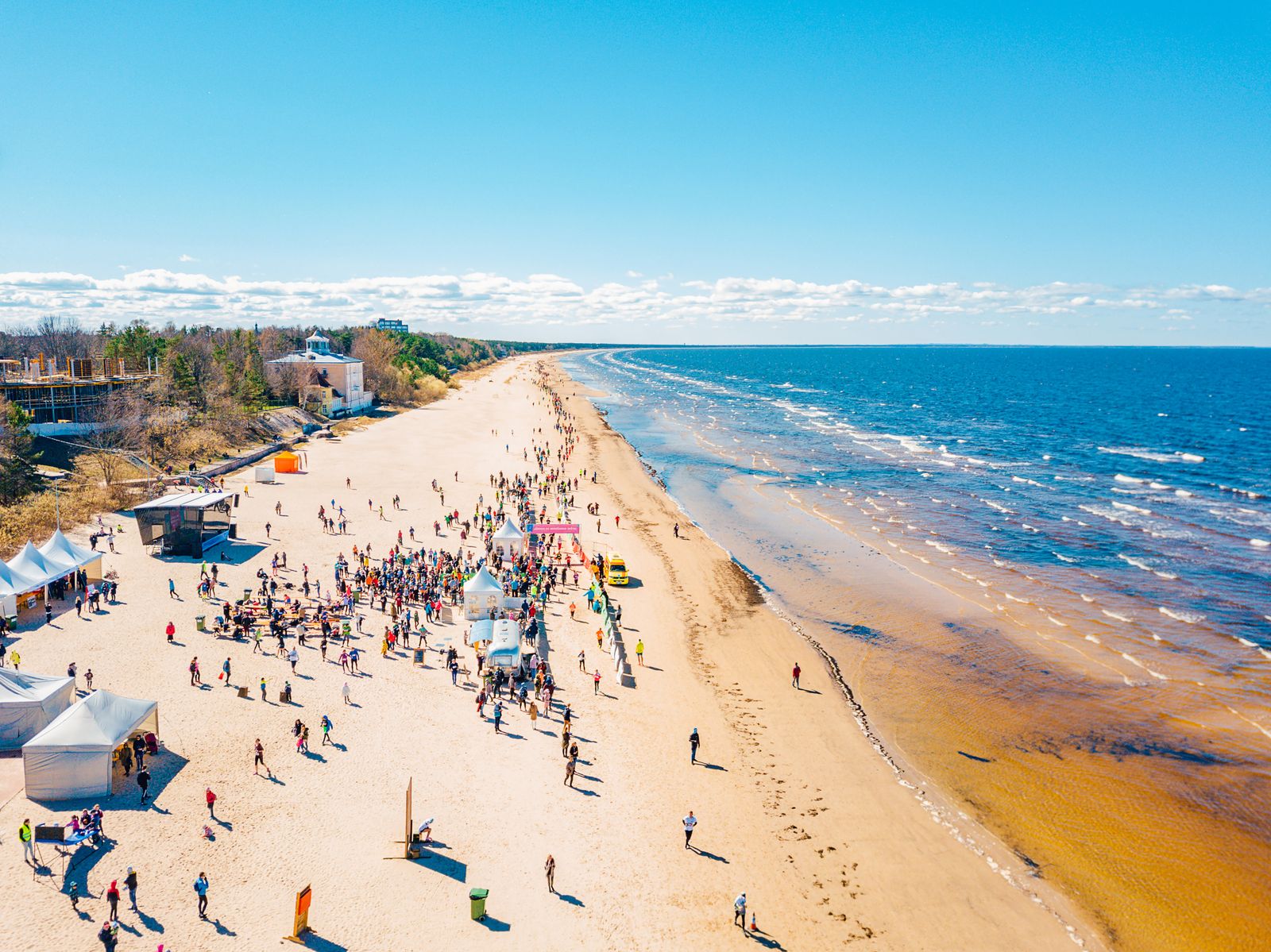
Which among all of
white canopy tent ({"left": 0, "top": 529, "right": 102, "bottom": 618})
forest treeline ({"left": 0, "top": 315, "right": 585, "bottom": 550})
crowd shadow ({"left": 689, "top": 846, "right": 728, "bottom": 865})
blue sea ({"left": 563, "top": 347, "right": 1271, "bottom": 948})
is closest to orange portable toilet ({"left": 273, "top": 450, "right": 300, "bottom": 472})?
forest treeline ({"left": 0, "top": 315, "right": 585, "bottom": 550})

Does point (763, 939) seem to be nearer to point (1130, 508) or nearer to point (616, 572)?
point (616, 572)

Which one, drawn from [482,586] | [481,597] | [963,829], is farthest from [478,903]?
[482,586]

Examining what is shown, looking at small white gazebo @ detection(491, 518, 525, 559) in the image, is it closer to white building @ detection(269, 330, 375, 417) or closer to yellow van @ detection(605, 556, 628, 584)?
yellow van @ detection(605, 556, 628, 584)

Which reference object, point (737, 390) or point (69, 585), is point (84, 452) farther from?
point (737, 390)

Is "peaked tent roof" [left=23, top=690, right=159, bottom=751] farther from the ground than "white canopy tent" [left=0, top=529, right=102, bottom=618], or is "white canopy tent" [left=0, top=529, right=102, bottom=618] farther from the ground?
"white canopy tent" [left=0, top=529, right=102, bottom=618]

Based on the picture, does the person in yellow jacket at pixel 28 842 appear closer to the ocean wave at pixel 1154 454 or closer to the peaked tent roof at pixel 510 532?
the peaked tent roof at pixel 510 532

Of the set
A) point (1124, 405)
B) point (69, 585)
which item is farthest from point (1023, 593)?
point (1124, 405)
